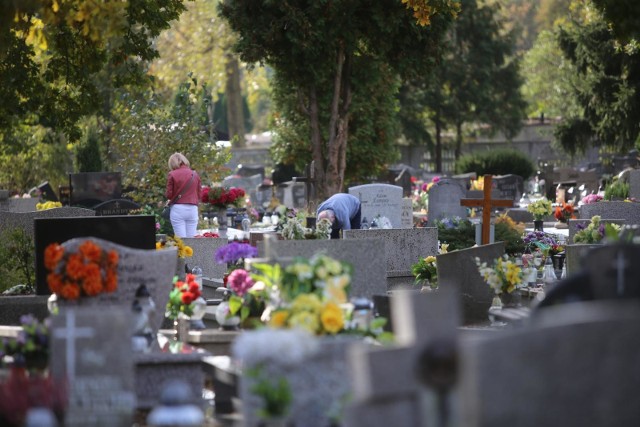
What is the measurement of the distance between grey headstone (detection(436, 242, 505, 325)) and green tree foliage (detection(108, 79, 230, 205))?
12933 millimetres

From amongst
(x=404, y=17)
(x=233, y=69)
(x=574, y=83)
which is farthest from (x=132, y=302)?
(x=233, y=69)

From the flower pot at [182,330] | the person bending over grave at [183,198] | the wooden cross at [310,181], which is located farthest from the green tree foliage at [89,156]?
the flower pot at [182,330]

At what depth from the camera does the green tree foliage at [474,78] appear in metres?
52.3

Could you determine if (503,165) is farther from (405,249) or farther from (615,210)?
(405,249)

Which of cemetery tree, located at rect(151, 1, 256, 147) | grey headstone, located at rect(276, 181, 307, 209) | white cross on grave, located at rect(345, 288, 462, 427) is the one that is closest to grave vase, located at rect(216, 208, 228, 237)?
grey headstone, located at rect(276, 181, 307, 209)

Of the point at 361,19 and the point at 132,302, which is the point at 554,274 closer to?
the point at 132,302

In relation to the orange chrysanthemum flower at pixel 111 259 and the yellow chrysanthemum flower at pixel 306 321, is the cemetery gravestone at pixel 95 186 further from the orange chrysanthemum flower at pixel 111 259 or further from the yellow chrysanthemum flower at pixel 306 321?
the yellow chrysanthemum flower at pixel 306 321

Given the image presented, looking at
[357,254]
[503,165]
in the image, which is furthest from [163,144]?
[503,165]

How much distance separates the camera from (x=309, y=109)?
88.2 ft

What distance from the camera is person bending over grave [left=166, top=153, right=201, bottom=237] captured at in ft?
63.2

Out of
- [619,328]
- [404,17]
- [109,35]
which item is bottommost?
[619,328]

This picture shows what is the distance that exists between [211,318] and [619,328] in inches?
245

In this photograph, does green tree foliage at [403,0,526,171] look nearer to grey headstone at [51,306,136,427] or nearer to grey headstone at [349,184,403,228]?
grey headstone at [349,184,403,228]

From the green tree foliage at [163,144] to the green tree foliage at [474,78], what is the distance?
24710 millimetres
